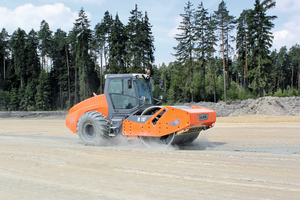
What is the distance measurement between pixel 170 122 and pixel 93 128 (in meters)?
3.34

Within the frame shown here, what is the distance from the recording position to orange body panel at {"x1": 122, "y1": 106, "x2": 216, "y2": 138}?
835 cm

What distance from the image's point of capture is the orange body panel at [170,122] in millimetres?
8352

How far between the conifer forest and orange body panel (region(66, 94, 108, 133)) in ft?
84.6

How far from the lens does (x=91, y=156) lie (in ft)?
24.9

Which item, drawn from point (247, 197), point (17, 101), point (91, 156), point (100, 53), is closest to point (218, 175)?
point (247, 197)

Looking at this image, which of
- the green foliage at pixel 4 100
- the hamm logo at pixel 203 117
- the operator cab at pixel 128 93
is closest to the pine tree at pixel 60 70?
the green foliage at pixel 4 100

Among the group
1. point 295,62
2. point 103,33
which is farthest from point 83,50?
point 295,62

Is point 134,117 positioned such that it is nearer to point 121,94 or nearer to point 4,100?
point 121,94

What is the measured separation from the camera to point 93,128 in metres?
10.4

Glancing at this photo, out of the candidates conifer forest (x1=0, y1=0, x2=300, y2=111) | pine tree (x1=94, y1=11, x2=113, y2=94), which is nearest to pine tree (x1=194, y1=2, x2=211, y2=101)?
conifer forest (x1=0, y1=0, x2=300, y2=111)

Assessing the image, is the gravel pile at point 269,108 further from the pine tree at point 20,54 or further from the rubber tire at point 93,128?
the pine tree at point 20,54

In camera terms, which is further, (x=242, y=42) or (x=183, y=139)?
(x=242, y=42)

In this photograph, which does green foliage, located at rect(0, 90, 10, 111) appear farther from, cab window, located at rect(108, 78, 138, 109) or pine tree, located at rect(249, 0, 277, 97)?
cab window, located at rect(108, 78, 138, 109)

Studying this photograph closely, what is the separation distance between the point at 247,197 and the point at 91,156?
15.3ft
